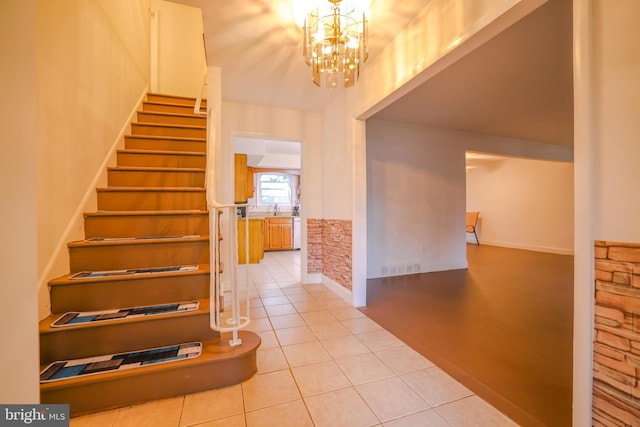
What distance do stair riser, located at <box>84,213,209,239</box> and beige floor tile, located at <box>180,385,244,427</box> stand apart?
117 cm

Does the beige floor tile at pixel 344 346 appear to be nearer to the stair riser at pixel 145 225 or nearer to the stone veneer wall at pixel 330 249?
the stone veneer wall at pixel 330 249

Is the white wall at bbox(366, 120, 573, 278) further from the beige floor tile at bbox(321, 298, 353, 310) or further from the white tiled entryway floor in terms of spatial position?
the white tiled entryway floor

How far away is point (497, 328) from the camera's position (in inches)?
89.6

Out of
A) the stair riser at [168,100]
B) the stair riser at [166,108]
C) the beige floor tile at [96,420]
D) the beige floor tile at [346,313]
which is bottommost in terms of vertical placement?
the beige floor tile at [346,313]

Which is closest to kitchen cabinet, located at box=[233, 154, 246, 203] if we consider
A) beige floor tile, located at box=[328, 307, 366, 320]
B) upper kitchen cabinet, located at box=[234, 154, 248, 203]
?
upper kitchen cabinet, located at box=[234, 154, 248, 203]

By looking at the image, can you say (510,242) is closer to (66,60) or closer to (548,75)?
(548,75)

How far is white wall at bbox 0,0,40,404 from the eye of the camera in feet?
2.35

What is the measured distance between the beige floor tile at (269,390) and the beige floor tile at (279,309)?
1017 mm

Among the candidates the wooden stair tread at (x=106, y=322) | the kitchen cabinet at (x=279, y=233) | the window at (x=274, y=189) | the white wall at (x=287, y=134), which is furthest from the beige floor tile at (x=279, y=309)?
the window at (x=274, y=189)

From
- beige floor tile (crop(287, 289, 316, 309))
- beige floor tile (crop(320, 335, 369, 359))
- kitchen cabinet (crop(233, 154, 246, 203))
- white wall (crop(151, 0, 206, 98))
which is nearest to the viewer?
beige floor tile (crop(320, 335, 369, 359))

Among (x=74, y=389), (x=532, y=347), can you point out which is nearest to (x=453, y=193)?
(x=532, y=347)

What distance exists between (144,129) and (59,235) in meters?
1.69

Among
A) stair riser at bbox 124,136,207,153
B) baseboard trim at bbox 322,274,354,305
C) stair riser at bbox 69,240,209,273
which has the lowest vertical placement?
baseboard trim at bbox 322,274,354,305

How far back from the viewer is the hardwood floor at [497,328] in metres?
1.48
